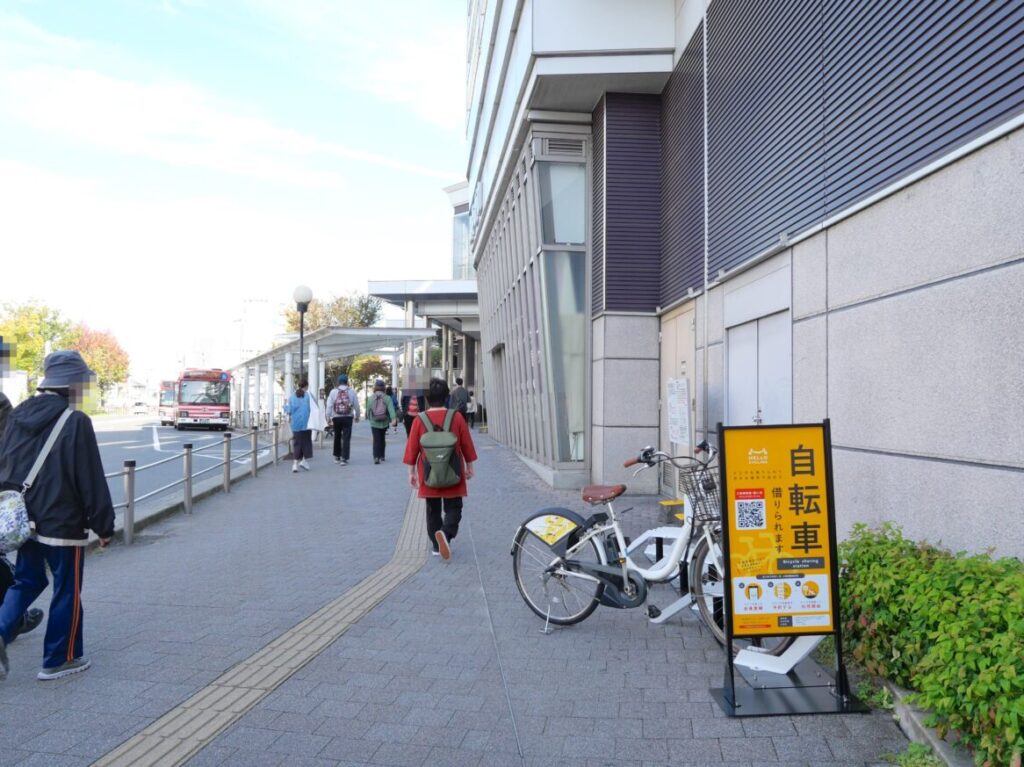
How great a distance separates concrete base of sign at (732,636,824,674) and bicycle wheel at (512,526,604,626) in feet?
3.72

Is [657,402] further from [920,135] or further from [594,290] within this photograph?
[920,135]

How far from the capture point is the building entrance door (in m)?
7.73

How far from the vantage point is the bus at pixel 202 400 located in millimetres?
36500

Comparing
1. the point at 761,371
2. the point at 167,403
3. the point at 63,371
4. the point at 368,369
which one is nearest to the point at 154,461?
the point at 761,371

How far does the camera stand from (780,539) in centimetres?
417

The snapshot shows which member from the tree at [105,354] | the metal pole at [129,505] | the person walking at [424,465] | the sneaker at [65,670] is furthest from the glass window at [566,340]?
the tree at [105,354]

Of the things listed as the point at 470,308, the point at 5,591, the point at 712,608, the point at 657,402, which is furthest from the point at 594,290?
the point at 470,308

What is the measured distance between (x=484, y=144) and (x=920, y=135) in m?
18.7

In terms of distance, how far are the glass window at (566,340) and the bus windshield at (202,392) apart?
27.0 meters

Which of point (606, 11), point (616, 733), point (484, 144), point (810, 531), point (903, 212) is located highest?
point (484, 144)

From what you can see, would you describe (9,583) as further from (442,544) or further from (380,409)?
(380,409)

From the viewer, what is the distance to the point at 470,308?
133 feet

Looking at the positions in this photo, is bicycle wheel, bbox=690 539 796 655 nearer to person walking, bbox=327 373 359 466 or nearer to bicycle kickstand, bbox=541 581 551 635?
bicycle kickstand, bbox=541 581 551 635

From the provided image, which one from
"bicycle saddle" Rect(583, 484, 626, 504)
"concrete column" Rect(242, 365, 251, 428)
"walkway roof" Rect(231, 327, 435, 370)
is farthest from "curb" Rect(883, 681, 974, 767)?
"concrete column" Rect(242, 365, 251, 428)
